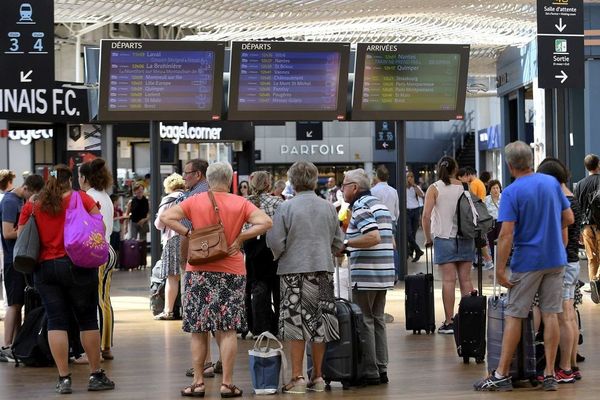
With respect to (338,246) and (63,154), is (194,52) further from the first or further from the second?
(63,154)

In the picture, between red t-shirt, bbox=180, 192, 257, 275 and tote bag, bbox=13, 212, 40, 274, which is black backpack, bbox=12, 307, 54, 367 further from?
red t-shirt, bbox=180, 192, 257, 275

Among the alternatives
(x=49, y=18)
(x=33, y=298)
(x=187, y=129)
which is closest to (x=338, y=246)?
(x=33, y=298)

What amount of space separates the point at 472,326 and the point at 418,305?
1953 millimetres

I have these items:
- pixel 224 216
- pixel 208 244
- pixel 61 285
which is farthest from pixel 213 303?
pixel 61 285

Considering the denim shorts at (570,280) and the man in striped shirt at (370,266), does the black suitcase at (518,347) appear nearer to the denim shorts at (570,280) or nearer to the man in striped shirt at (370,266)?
the denim shorts at (570,280)

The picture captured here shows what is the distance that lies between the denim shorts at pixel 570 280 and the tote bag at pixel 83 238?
3355 millimetres

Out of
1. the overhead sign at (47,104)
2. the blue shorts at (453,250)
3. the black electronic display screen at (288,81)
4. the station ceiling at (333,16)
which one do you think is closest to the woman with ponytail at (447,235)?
the blue shorts at (453,250)

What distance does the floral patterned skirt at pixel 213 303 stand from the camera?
848 centimetres

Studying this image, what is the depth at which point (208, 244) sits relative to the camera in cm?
837

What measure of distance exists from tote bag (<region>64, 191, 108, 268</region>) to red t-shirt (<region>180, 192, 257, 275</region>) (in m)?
0.68

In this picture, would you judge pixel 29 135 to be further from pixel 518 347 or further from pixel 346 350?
pixel 518 347

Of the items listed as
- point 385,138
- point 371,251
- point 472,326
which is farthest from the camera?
point 385,138

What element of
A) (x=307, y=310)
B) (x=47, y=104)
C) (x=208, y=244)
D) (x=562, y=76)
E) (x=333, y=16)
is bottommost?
(x=307, y=310)

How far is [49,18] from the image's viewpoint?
545 inches
